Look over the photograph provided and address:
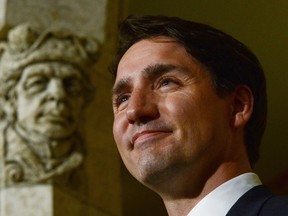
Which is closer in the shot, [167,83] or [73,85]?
[167,83]

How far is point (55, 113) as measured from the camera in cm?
251

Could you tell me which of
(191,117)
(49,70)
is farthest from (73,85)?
(191,117)

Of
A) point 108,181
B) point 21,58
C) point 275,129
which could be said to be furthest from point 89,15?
point 275,129

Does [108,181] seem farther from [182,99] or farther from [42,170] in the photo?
[182,99]

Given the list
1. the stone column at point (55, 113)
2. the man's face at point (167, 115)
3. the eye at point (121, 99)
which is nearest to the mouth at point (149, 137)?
the man's face at point (167, 115)

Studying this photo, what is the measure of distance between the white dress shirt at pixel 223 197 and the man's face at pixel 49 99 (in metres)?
1.31

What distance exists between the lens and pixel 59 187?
254 cm

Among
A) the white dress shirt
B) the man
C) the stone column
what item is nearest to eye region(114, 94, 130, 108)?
the man

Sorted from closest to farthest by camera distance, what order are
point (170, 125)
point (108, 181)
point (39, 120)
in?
point (170, 125), point (39, 120), point (108, 181)

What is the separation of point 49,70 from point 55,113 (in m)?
0.13

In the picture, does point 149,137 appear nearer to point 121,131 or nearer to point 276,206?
point 121,131

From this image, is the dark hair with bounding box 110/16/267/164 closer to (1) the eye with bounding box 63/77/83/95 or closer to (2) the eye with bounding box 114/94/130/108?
(2) the eye with bounding box 114/94/130/108

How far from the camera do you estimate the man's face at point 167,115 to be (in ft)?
4.11

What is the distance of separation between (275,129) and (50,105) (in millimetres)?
2310
